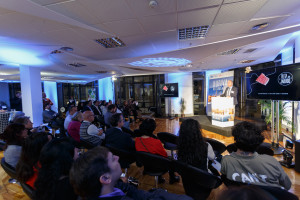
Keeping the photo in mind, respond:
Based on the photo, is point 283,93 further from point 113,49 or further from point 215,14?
point 113,49

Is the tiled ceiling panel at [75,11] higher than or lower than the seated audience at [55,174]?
higher

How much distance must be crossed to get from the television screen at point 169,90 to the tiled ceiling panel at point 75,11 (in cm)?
684

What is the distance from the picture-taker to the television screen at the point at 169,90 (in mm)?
8945

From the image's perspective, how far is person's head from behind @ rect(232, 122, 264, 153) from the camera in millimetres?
1291

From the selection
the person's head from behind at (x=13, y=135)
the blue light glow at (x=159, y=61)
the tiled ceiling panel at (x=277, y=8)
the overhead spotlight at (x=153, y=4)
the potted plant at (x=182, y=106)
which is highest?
the tiled ceiling panel at (x=277, y=8)

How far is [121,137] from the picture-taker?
7.39 feet

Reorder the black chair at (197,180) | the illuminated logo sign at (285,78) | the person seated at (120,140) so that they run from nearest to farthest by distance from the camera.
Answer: the black chair at (197,180), the person seated at (120,140), the illuminated logo sign at (285,78)

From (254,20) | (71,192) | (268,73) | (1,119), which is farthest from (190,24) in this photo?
(1,119)

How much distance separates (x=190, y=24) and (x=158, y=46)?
141 cm

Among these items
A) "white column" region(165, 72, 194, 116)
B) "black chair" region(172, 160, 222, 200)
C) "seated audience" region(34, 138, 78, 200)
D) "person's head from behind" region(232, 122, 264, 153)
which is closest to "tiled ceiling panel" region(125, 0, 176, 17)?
"person's head from behind" region(232, 122, 264, 153)

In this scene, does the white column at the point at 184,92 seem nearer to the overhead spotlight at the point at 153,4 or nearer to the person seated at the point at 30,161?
the overhead spotlight at the point at 153,4

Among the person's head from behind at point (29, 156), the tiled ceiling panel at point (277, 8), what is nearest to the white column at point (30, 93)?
the person's head from behind at point (29, 156)

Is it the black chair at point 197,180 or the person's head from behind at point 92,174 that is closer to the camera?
the person's head from behind at point 92,174

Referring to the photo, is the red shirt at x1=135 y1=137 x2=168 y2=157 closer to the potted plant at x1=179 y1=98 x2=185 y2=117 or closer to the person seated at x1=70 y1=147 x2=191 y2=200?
the person seated at x1=70 y1=147 x2=191 y2=200
